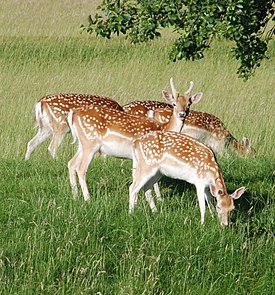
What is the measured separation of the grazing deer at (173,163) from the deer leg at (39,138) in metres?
3.30

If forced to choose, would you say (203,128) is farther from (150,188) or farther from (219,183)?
(219,183)

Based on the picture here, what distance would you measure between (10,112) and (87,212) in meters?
7.05

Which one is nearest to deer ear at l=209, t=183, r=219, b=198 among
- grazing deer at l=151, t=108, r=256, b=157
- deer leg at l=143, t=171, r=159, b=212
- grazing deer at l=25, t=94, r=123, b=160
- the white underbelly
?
deer leg at l=143, t=171, r=159, b=212

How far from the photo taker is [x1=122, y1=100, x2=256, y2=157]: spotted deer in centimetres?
1102

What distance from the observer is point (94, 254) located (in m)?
6.33

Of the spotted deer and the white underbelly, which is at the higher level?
the white underbelly

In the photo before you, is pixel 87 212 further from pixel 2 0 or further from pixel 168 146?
pixel 2 0

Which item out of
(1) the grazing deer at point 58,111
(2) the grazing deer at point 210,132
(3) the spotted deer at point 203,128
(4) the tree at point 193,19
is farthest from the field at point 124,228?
(4) the tree at point 193,19

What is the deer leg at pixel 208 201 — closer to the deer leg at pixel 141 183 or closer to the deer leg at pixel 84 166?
the deer leg at pixel 141 183

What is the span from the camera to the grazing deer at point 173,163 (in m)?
7.52

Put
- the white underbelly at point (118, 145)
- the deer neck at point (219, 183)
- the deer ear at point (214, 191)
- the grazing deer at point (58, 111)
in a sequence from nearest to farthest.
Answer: the deer ear at point (214, 191) < the deer neck at point (219, 183) < the white underbelly at point (118, 145) < the grazing deer at point (58, 111)

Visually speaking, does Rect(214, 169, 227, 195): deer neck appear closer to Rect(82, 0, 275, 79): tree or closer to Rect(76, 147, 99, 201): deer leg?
Rect(82, 0, 275, 79): tree

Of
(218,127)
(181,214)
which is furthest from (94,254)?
(218,127)

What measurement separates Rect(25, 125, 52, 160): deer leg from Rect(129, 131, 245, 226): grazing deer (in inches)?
130
